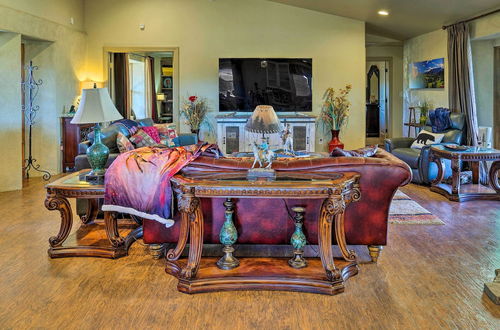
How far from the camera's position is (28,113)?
750 cm

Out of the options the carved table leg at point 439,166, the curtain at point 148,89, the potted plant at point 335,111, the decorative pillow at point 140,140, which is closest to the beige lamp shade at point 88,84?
the curtain at point 148,89

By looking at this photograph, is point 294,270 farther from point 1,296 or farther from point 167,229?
point 1,296

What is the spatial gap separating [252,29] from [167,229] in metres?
6.09

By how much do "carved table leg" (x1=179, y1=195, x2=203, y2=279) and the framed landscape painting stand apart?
6.38m

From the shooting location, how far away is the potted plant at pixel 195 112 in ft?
28.1

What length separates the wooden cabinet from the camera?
7816 millimetres

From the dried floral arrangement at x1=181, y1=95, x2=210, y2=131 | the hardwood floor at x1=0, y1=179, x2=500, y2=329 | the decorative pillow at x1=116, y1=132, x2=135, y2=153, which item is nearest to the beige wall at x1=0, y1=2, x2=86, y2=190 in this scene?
the dried floral arrangement at x1=181, y1=95, x2=210, y2=131

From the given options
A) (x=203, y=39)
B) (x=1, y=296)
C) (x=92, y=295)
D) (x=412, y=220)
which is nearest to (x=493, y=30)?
(x=412, y=220)

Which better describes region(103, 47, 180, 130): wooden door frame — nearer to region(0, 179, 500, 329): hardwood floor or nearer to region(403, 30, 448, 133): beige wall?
region(403, 30, 448, 133): beige wall

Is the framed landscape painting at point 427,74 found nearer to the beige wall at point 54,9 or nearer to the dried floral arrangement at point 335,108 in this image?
the dried floral arrangement at point 335,108

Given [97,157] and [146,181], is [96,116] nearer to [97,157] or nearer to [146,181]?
[97,157]

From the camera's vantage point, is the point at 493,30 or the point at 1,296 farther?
the point at 493,30

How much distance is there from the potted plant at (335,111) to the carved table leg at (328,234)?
5.79 meters

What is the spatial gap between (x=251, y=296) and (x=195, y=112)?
6.16 m
